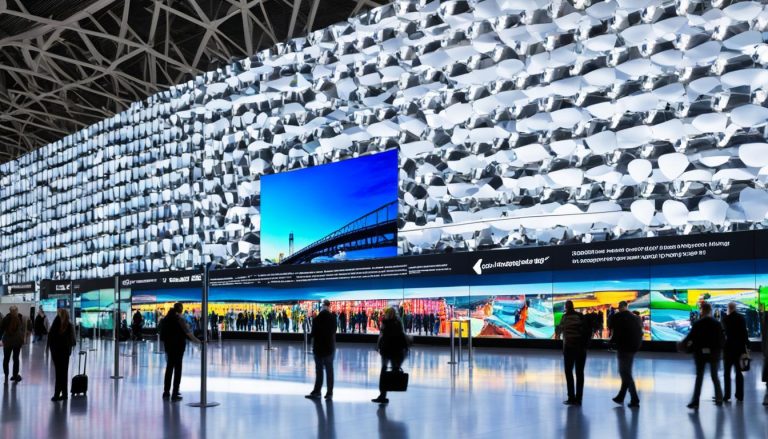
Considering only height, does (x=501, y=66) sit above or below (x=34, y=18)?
below

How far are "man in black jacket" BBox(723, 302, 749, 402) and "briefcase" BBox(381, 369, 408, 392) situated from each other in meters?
4.77

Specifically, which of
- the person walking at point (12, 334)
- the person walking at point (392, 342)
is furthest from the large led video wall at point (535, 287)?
the person walking at point (12, 334)

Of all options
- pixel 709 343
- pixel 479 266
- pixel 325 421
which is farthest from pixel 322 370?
pixel 479 266

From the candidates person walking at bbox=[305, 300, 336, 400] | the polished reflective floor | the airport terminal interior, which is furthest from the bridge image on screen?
person walking at bbox=[305, 300, 336, 400]

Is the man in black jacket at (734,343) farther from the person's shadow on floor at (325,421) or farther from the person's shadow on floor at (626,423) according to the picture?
the person's shadow on floor at (325,421)

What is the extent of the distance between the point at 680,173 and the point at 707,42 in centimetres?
400

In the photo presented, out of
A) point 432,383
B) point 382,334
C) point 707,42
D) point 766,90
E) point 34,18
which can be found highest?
point 34,18

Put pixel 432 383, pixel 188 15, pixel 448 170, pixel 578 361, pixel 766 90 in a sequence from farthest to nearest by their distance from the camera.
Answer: pixel 188 15 < pixel 448 170 < pixel 766 90 < pixel 432 383 < pixel 578 361

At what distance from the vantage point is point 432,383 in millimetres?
16406

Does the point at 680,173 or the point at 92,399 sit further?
the point at 680,173

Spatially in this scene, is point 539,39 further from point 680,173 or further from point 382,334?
point 382,334

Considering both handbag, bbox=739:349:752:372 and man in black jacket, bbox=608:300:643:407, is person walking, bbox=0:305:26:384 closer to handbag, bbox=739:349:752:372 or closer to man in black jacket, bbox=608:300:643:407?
man in black jacket, bbox=608:300:643:407

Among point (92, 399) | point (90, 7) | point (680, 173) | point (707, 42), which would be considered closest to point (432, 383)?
point (92, 399)

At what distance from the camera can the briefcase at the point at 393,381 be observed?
13047 mm
